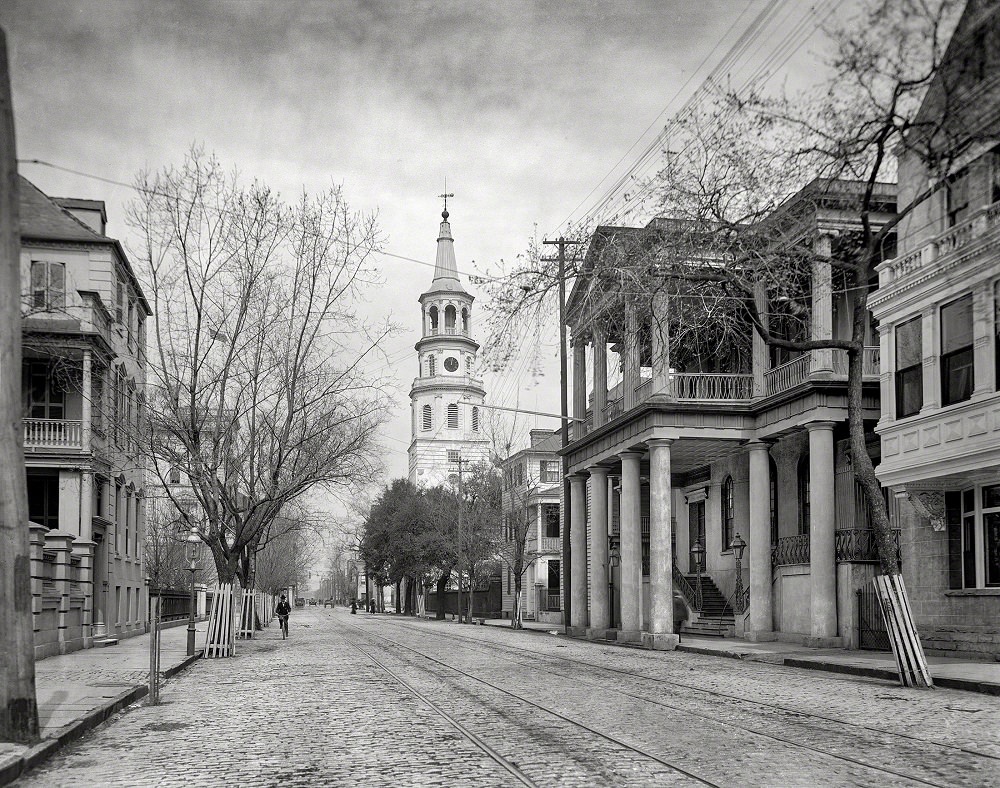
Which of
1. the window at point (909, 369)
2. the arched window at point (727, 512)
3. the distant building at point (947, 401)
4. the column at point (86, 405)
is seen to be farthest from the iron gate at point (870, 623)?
the column at point (86, 405)

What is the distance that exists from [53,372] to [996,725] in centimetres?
2580

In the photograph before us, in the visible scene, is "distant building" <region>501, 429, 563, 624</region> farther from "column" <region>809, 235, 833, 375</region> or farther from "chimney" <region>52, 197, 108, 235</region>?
"column" <region>809, 235, 833, 375</region>

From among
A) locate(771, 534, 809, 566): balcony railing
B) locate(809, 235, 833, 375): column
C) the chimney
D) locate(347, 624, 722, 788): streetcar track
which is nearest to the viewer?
locate(347, 624, 722, 788): streetcar track

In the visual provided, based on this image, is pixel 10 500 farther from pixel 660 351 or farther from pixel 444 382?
pixel 444 382

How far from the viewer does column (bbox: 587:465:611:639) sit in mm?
34969

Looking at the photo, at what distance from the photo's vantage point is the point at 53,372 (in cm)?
3045

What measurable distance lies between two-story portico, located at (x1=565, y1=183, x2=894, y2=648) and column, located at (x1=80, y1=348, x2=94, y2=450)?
13.6 metres

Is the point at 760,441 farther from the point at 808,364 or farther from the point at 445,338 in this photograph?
the point at 445,338

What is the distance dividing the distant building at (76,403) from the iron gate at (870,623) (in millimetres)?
17945

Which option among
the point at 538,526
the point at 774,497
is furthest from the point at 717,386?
the point at 538,526

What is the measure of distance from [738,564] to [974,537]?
9890 mm

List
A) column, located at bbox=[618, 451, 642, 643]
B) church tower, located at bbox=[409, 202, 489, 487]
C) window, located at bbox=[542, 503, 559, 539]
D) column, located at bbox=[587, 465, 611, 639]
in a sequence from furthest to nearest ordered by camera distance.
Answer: church tower, located at bbox=[409, 202, 489, 487]
window, located at bbox=[542, 503, 559, 539]
column, located at bbox=[587, 465, 611, 639]
column, located at bbox=[618, 451, 642, 643]

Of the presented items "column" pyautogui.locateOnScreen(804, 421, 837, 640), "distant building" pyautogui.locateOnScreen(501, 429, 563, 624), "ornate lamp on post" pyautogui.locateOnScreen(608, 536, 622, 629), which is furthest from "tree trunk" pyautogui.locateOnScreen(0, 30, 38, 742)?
"distant building" pyautogui.locateOnScreen(501, 429, 563, 624)

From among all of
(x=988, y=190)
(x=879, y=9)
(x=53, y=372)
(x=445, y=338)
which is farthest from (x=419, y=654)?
(x=445, y=338)
